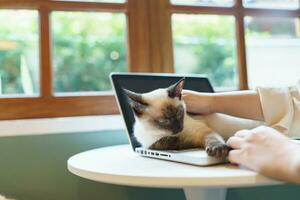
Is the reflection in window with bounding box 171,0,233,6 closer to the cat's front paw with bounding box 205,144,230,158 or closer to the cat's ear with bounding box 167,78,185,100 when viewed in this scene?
the cat's ear with bounding box 167,78,185,100

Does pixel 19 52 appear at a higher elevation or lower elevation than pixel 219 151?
higher

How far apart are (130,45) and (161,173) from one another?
78cm

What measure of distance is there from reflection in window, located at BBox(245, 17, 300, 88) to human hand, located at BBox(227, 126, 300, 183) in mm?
858

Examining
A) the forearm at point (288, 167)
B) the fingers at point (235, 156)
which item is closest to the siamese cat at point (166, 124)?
the fingers at point (235, 156)

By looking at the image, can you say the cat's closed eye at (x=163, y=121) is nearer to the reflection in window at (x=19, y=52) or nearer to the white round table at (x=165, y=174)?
the white round table at (x=165, y=174)

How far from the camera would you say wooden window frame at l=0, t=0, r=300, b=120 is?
3.92 ft

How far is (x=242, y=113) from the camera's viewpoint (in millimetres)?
942

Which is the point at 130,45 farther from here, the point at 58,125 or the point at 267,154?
the point at 267,154

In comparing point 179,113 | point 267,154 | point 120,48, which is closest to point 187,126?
point 179,113

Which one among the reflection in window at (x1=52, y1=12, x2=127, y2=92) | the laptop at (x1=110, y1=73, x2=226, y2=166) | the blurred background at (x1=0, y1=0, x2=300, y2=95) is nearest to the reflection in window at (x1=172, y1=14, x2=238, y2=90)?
the blurred background at (x1=0, y1=0, x2=300, y2=95)

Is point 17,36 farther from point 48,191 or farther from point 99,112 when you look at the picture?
point 48,191

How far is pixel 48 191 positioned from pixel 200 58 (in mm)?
783

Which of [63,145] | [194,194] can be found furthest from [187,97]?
[63,145]

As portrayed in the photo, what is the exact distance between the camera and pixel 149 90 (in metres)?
1.00
